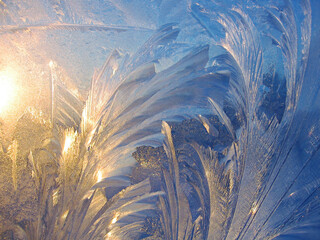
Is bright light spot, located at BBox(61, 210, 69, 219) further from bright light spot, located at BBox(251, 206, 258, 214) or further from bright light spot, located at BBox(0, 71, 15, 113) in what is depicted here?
bright light spot, located at BBox(251, 206, 258, 214)

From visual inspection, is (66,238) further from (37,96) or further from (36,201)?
(37,96)

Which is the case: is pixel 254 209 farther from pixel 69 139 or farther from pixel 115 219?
pixel 69 139

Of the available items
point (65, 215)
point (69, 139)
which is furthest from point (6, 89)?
point (65, 215)

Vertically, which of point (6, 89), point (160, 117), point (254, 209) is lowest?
point (254, 209)

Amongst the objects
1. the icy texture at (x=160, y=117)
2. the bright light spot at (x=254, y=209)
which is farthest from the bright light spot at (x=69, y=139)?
the bright light spot at (x=254, y=209)

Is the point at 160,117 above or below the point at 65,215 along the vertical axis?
above

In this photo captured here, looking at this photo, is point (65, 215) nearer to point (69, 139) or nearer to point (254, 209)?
point (69, 139)

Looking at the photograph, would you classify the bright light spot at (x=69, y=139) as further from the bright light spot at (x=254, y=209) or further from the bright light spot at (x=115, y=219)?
the bright light spot at (x=254, y=209)
